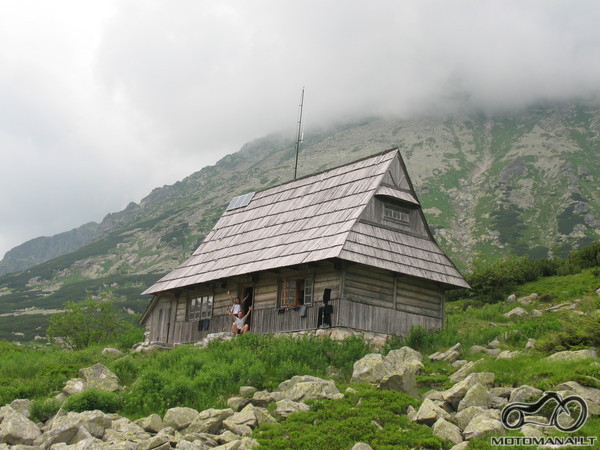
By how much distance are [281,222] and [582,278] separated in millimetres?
15948

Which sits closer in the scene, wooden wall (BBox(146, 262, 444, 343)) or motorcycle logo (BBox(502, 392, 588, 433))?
motorcycle logo (BBox(502, 392, 588, 433))

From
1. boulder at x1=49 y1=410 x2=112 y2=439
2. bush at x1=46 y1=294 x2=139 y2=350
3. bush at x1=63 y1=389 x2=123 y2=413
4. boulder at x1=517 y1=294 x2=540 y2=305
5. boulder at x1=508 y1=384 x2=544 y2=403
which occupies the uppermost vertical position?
boulder at x1=517 y1=294 x2=540 y2=305

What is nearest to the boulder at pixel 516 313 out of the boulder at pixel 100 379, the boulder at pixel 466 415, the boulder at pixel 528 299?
the boulder at pixel 528 299

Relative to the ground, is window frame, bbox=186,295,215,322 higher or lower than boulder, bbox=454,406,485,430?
higher

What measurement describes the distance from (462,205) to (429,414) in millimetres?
137383

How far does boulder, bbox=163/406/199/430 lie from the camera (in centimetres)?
1445

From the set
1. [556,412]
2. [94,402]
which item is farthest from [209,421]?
[556,412]

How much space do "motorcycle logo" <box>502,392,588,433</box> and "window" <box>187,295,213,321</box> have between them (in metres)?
19.9

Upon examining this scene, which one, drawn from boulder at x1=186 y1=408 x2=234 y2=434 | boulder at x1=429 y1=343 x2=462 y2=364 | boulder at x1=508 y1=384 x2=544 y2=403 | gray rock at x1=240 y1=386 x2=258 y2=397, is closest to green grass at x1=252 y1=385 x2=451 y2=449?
boulder at x1=186 y1=408 x2=234 y2=434

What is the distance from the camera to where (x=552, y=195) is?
135m

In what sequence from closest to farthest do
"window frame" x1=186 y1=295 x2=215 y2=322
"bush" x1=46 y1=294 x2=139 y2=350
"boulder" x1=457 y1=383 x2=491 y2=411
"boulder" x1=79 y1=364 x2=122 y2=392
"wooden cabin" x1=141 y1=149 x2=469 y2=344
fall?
1. "boulder" x1=457 y1=383 x2=491 y2=411
2. "boulder" x1=79 y1=364 x2=122 y2=392
3. "wooden cabin" x1=141 y1=149 x2=469 y2=344
4. "window frame" x1=186 y1=295 x2=215 y2=322
5. "bush" x1=46 y1=294 x2=139 y2=350

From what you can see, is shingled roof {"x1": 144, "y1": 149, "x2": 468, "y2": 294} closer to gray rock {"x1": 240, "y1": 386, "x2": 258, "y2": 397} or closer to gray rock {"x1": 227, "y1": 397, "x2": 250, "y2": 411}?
gray rock {"x1": 240, "y1": 386, "x2": 258, "y2": 397}

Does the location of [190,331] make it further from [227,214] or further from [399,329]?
[399,329]

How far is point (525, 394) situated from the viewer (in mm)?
A: 12734
